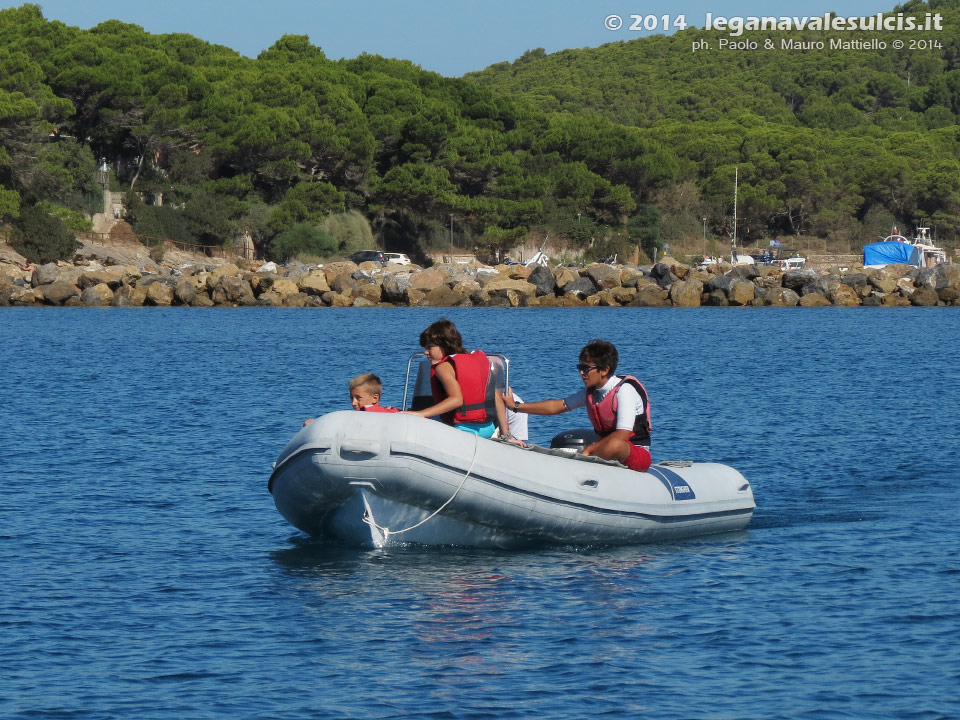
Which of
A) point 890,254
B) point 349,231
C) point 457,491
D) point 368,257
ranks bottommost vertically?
point 457,491

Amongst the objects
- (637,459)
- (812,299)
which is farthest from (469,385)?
(812,299)

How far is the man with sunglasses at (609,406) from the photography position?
32.5 feet

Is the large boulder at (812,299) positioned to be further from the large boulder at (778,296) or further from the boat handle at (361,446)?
the boat handle at (361,446)

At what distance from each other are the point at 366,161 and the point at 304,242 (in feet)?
17.0

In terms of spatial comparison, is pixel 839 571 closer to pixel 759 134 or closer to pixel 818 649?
pixel 818 649

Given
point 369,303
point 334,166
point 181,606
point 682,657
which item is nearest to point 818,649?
point 682,657

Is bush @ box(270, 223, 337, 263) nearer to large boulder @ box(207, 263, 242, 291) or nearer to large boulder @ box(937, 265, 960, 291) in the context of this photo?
large boulder @ box(207, 263, 242, 291)

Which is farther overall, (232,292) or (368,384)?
(232,292)

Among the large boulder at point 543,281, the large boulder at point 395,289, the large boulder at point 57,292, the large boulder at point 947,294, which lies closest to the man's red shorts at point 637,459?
the large boulder at point 395,289

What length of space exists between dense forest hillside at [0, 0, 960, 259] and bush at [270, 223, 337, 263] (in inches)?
3.1

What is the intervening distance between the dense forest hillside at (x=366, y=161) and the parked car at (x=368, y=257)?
124 centimetres

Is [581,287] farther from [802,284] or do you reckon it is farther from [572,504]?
[572,504]

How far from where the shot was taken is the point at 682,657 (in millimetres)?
7926

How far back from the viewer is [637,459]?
34.3 feet
